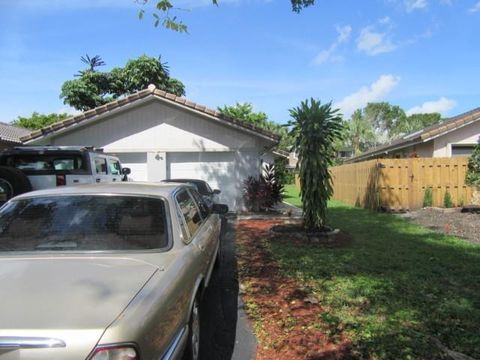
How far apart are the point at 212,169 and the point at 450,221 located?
766 centimetres

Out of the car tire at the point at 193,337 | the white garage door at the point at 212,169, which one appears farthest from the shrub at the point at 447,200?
the car tire at the point at 193,337

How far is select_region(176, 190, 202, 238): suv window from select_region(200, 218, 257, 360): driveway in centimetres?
108

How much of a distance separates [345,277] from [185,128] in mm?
9948

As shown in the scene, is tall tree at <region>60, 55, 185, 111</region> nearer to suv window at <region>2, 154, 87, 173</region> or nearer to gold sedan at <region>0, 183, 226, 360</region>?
suv window at <region>2, 154, 87, 173</region>

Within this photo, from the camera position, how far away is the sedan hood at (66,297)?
2.12m

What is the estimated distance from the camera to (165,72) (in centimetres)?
3312

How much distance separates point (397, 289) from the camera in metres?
5.80

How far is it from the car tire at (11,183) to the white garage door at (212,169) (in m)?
6.99

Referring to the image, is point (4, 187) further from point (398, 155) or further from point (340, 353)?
point (398, 155)

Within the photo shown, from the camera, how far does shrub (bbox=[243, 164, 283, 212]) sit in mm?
14797

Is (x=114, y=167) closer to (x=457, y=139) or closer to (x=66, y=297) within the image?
(x=66, y=297)

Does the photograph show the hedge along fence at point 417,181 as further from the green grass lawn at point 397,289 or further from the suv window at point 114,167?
the suv window at point 114,167

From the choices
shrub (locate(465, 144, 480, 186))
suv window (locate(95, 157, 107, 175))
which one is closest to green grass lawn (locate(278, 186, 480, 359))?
suv window (locate(95, 157, 107, 175))

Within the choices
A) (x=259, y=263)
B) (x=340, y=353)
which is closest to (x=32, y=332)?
(x=340, y=353)
